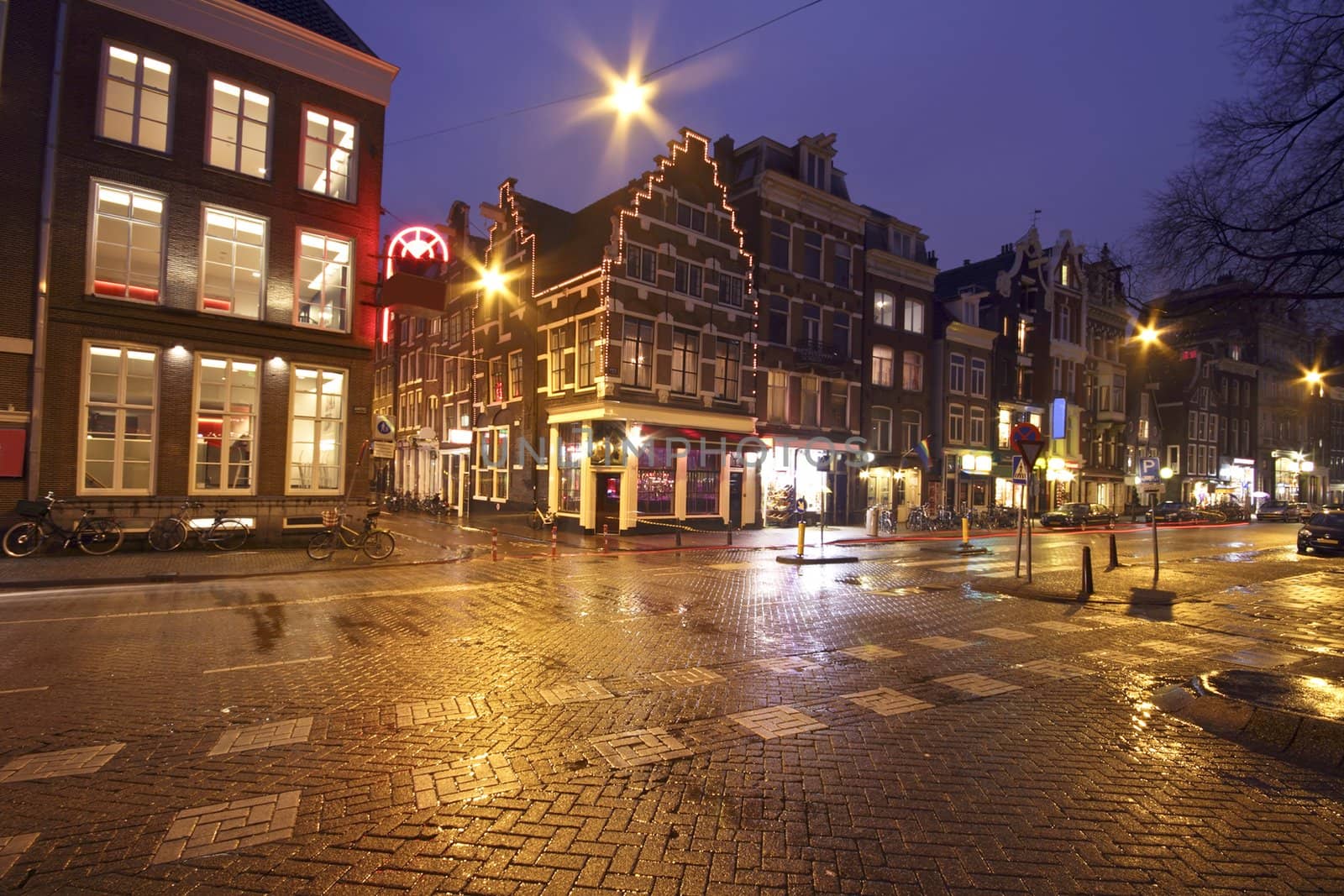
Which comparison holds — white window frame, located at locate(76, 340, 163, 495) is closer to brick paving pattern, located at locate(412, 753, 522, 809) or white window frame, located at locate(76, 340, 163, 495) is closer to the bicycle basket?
the bicycle basket

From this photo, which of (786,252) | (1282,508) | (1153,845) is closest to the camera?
(1153,845)

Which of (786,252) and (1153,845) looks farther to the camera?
(786,252)

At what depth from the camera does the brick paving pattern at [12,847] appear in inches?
139

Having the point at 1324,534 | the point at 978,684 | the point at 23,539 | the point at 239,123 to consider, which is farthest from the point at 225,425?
the point at 1324,534

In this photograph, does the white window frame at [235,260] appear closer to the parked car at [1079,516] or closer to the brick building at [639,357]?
the brick building at [639,357]

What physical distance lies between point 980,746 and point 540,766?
3.29 metres

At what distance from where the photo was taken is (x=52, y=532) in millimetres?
15258

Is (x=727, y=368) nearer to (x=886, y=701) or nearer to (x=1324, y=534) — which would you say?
(x=1324, y=534)

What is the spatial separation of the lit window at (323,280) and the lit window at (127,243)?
3186mm

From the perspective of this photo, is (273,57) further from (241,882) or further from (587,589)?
(241,882)

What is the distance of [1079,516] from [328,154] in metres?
37.5

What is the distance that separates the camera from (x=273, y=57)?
18.7 m

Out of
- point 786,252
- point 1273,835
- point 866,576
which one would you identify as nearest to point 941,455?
point 786,252

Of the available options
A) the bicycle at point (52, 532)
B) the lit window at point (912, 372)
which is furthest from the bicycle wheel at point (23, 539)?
the lit window at point (912, 372)
